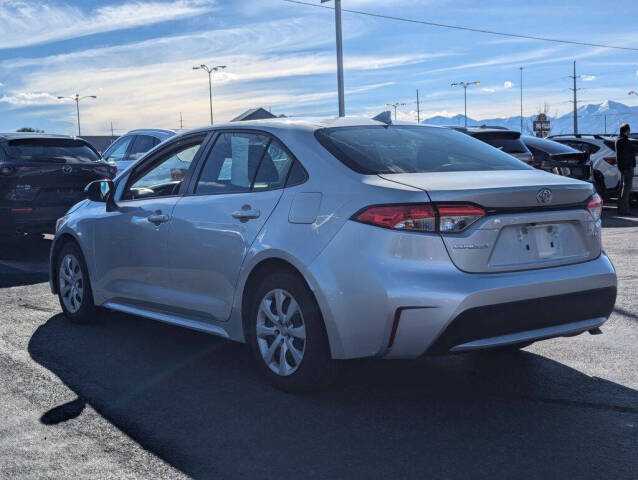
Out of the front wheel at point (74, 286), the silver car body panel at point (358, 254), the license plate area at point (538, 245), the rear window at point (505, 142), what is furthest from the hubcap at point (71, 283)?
the rear window at point (505, 142)

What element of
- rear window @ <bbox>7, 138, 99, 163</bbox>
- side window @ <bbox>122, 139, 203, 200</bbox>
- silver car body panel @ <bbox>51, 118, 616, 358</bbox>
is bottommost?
silver car body panel @ <bbox>51, 118, 616, 358</bbox>

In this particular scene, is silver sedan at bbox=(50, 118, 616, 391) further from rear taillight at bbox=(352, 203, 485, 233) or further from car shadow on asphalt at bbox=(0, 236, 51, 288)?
car shadow on asphalt at bbox=(0, 236, 51, 288)

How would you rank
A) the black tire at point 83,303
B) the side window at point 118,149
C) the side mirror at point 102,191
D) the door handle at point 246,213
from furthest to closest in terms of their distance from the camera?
the side window at point 118,149 < the black tire at point 83,303 < the side mirror at point 102,191 < the door handle at point 246,213

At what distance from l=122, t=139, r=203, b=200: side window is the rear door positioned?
0.24 m

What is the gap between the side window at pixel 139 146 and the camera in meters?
14.3

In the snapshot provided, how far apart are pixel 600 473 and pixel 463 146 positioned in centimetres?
237

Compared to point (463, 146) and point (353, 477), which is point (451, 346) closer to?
point (353, 477)

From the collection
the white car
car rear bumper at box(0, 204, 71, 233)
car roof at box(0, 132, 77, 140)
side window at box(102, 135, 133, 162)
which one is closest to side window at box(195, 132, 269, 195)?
car rear bumper at box(0, 204, 71, 233)

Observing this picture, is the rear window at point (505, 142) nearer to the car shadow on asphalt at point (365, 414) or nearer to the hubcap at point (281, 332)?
the car shadow on asphalt at point (365, 414)

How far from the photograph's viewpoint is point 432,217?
13.6ft

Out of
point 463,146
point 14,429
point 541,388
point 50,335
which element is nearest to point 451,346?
point 541,388

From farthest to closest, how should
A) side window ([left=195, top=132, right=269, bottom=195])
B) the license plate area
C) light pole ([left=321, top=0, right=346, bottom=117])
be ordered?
light pole ([left=321, top=0, right=346, bottom=117]) < side window ([left=195, top=132, right=269, bottom=195]) < the license plate area

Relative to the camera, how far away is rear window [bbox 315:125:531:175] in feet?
15.3

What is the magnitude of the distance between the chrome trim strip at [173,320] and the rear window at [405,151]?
1340 millimetres
